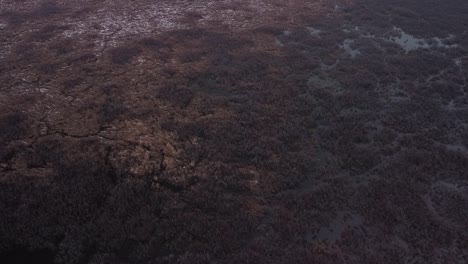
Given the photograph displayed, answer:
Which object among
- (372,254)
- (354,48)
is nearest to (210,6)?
(354,48)

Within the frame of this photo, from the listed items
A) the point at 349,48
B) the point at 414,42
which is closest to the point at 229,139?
the point at 349,48

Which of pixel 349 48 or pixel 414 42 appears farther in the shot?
pixel 414 42

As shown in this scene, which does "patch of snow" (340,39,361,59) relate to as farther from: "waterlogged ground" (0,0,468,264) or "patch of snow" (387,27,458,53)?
"patch of snow" (387,27,458,53)

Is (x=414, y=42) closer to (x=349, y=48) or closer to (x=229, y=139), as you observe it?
(x=349, y=48)

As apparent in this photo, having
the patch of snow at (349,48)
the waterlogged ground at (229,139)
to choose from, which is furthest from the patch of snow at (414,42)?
the patch of snow at (349,48)

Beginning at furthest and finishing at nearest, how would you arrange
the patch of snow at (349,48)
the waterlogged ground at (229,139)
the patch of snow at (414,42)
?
the patch of snow at (414,42) → the patch of snow at (349,48) → the waterlogged ground at (229,139)

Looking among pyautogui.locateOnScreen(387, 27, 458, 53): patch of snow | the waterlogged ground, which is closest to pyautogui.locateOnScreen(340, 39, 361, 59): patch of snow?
the waterlogged ground

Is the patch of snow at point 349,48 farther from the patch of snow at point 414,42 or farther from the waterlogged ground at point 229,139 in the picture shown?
the patch of snow at point 414,42

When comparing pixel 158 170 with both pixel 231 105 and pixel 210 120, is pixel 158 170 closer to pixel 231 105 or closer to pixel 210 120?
pixel 210 120
